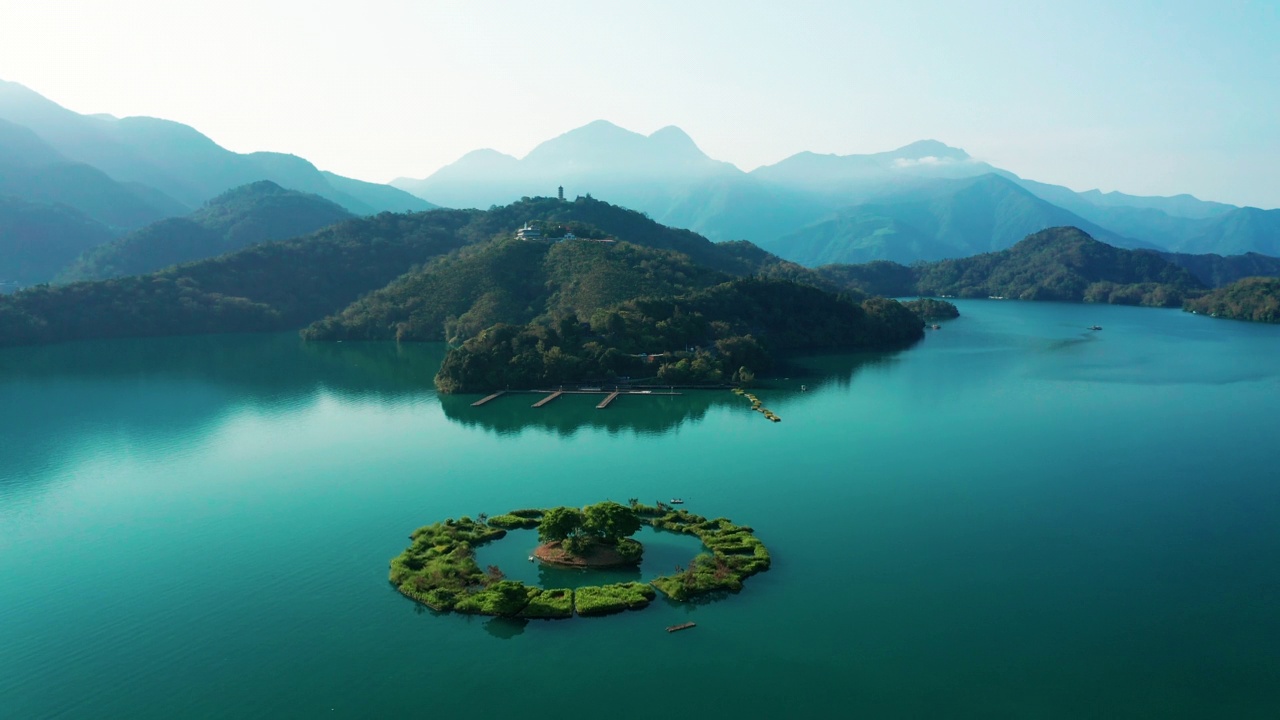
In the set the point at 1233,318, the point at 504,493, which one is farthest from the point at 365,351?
the point at 1233,318

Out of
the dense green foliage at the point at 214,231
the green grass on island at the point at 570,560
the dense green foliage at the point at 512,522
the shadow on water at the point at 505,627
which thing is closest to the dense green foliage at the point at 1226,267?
the green grass on island at the point at 570,560

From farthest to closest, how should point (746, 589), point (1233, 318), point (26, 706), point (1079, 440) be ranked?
point (1233, 318), point (1079, 440), point (746, 589), point (26, 706)

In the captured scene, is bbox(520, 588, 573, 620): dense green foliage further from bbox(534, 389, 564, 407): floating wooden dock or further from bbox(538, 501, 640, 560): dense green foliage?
bbox(534, 389, 564, 407): floating wooden dock

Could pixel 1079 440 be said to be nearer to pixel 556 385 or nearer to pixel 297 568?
pixel 556 385

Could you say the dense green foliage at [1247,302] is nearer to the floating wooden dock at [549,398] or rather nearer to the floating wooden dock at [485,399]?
the floating wooden dock at [549,398]

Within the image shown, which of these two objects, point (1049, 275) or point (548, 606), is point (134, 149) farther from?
point (548, 606)
